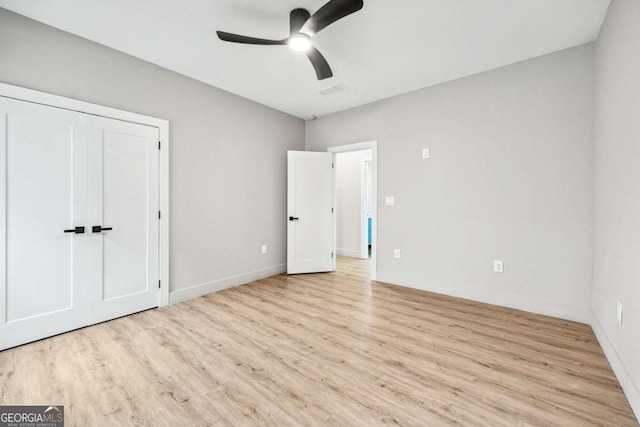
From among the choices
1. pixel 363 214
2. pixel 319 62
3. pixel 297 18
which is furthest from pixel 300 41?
pixel 363 214

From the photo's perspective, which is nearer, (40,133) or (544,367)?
(544,367)

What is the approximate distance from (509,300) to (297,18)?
358 centimetres

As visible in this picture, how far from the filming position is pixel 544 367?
2004mm

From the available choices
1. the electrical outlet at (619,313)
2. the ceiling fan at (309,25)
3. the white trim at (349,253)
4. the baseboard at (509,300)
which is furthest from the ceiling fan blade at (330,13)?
the white trim at (349,253)

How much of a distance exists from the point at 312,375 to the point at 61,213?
260 cm

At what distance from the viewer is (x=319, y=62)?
2.52 meters

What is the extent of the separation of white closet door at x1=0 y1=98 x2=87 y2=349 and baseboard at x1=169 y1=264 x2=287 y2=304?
90 centimetres

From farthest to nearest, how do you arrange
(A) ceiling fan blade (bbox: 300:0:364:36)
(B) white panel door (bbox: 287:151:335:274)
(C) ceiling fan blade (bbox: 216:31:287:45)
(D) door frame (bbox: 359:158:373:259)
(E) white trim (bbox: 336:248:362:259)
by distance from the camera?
(E) white trim (bbox: 336:248:362:259) → (D) door frame (bbox: 359:158:373:259) → (B) white panel door (bbox: 287:151:335:274) → (C) ceiling fan blade (bbox: 216:31:287:45) → (A) ceiling fan blade (bbox: 300:0:364:36)

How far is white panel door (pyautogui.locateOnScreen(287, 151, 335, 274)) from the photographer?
4.63 m

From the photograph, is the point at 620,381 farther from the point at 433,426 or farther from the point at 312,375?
the point at 312,375

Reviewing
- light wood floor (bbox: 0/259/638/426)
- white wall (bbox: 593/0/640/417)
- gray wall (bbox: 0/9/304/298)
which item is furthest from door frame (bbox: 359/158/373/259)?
white wall (bbox: 593/0/640/417)

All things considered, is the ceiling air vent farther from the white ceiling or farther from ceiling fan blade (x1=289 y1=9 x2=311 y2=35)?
ceiling fan blade (x1=289 y1=9 x2=311 y2=35)

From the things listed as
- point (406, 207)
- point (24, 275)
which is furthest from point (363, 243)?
point (24, 275)

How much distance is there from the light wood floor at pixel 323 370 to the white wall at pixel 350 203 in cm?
314
